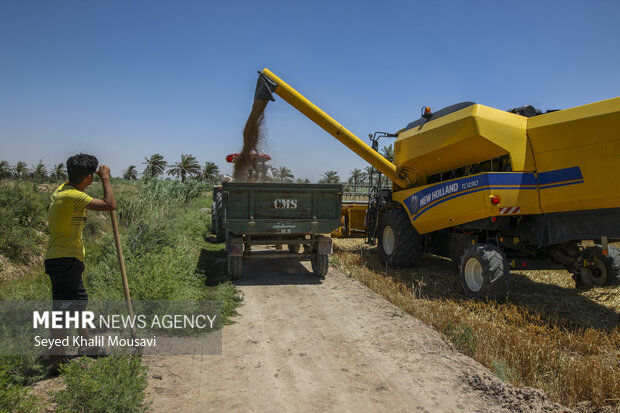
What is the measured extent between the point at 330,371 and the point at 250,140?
5942 millimetres

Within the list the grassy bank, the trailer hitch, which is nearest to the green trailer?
the grassy bank

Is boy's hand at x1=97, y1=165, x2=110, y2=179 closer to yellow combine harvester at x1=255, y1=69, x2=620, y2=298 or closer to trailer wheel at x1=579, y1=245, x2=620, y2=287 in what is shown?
yellow combine harvester at x1=255, y1=69, x2=620, y2=298

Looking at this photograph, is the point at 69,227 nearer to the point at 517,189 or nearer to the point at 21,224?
the point at 21,224

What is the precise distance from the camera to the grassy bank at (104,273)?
111 inches

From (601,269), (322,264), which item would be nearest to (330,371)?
(322,264)

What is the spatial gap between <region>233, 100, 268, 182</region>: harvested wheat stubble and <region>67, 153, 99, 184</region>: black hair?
5.22 metres

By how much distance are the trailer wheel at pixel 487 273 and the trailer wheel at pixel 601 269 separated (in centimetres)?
167

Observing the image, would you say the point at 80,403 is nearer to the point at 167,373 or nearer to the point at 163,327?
the point at 167,373

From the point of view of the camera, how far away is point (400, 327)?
5.10m

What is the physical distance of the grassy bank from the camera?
2.81 m

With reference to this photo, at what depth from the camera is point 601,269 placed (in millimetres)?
6887

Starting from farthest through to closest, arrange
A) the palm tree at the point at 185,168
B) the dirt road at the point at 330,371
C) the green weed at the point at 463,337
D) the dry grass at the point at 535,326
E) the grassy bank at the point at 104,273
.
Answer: the palm tree at the point at 185,168 < the green weed at the point at 463,337 < the dry grass at the point at 535,326 < the dirt road at the point at 330,371 < the grassy bank at the point at 104,273

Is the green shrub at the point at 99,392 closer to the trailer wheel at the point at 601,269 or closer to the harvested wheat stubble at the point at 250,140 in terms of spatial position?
the harvested wheat stubble at the point at 250,140

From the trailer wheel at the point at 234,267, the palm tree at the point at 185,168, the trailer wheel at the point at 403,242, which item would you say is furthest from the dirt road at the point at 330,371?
the palm tree at the point at 185,168
